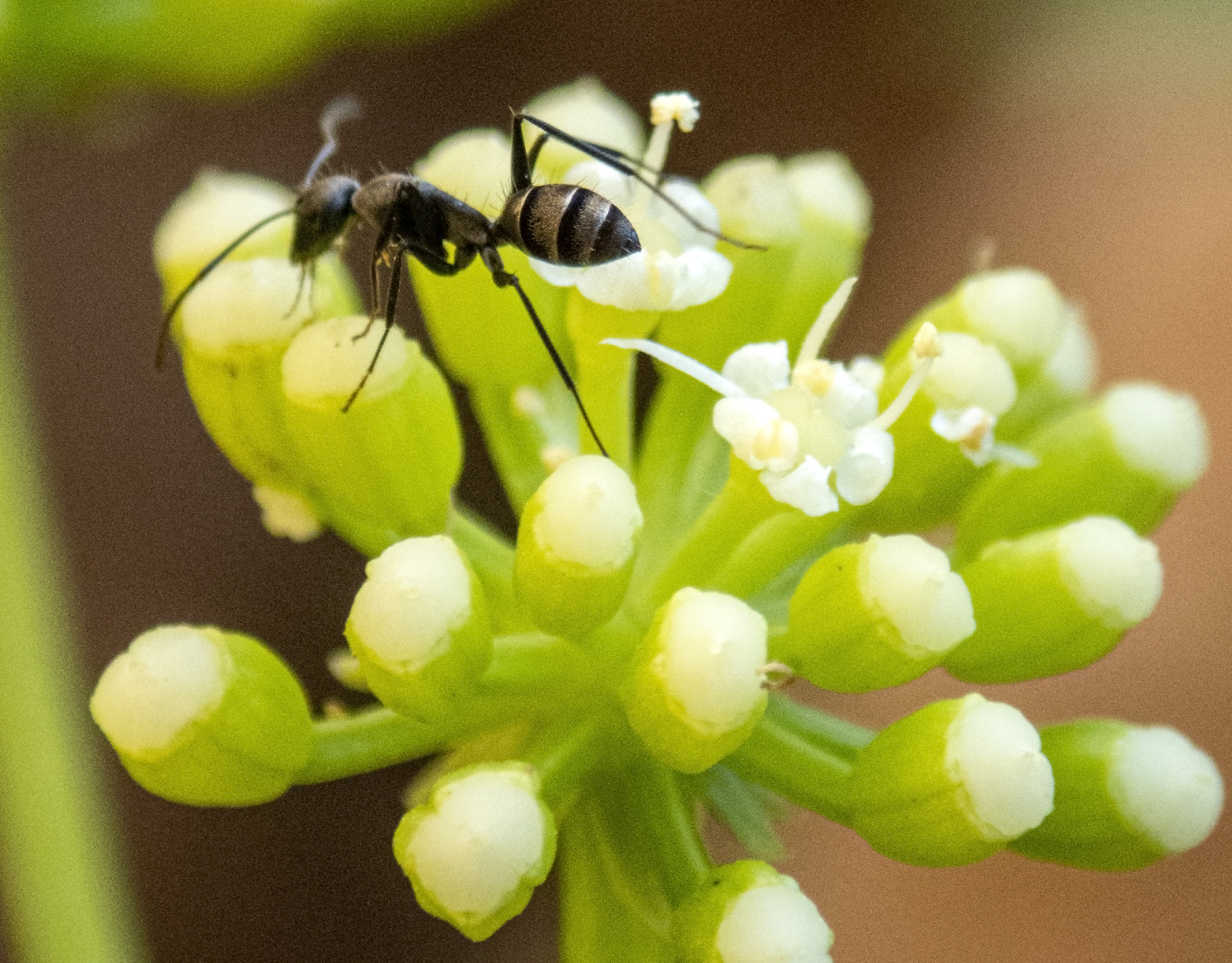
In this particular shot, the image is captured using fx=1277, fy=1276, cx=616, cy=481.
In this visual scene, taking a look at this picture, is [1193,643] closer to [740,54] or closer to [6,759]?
[740,54]

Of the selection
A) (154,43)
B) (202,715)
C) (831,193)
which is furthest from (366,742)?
(154,43)

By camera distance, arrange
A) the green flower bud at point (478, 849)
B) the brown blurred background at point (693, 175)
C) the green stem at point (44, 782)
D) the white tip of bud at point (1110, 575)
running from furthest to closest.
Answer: the brown blurred background at point (693, 175) → the green stem at point (44, 782) → the white tip of bud at point (1110, 575) → the green flower bud at point (478, 849)

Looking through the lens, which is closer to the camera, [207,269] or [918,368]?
[918,368]

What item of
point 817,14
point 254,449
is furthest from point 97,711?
point 817,14

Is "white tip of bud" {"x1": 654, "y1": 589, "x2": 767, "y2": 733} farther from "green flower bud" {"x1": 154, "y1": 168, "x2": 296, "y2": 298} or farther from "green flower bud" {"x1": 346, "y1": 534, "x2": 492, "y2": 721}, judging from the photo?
"green flower bud" {"x1": 154, "y1": 168, "x2": 296, "y2": 298}

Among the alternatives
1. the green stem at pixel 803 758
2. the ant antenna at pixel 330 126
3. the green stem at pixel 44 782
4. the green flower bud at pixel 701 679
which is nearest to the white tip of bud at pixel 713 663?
the green flower bud at pixel 701 679

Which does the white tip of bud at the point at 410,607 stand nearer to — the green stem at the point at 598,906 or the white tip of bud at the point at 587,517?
the white tip of bud at the point at 587,517

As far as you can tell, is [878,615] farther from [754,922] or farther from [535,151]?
[535,151]
